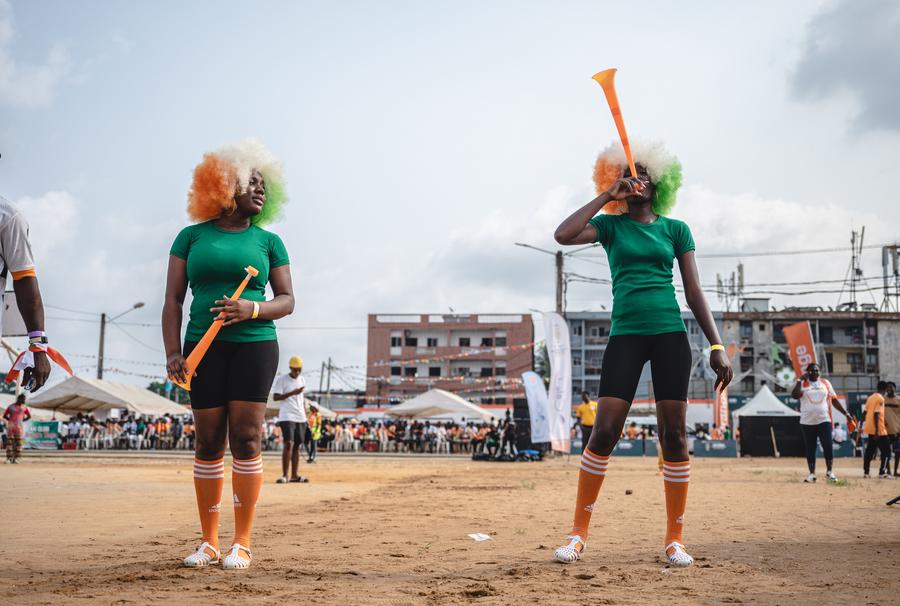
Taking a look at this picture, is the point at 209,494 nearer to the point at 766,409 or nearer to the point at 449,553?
the point at 449,553

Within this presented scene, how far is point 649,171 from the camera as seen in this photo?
5.17 m

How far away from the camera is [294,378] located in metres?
12.7

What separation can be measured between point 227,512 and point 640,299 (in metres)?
4.30

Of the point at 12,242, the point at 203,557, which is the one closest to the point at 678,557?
the point at 203,557

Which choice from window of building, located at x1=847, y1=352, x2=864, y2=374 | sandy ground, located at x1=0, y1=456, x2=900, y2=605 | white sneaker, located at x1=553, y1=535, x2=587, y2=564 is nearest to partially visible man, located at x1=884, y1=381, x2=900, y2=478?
sandy ground, located at x1=0, y1=456, x2=900, y2=605

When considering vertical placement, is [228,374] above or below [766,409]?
below

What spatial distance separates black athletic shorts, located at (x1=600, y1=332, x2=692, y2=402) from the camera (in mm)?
4781

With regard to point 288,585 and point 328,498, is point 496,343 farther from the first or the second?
point 288,585

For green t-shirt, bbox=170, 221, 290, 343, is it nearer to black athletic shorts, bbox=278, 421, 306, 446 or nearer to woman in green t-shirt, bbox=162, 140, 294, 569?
woman in green t-shirt, bbox=162, 140, 294, 569

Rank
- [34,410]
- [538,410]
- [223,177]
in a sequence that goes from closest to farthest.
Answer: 1. [223,177]
2. [538,410]
3. [34,410]

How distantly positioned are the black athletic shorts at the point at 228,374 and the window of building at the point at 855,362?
260 ft

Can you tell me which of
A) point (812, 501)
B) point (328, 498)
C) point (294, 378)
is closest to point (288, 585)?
point (328, 498)

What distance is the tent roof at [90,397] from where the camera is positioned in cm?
3148

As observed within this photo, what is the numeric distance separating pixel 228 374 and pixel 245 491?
0.67 m
